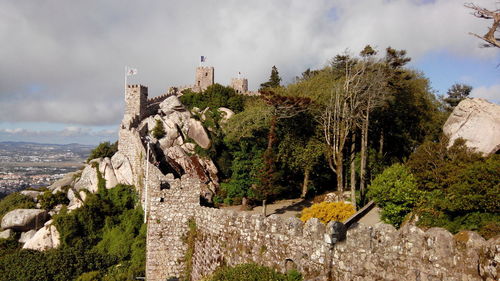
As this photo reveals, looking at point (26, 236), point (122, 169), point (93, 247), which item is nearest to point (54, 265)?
point (93, 247)

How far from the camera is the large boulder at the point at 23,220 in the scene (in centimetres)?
2528

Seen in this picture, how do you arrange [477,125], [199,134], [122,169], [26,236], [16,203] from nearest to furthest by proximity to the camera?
[477,125] → [26,236] → [122,169] → [16,203] → [199,134]

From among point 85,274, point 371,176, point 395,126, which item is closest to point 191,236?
point 85,274

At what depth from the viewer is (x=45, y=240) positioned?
76.5 feet

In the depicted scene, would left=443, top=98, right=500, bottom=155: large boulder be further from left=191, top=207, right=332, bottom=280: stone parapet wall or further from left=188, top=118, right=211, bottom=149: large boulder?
left=188, top=118, right=211, bottom=149: large boulder

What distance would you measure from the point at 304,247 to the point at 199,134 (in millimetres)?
23042

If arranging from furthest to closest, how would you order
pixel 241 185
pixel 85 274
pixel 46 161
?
pixel 46 161 < pixel 241 185 < pixel 85 274

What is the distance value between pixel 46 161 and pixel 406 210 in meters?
132

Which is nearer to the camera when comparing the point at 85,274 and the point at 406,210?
the point at 406,210

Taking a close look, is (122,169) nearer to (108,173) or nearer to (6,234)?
(108,173)

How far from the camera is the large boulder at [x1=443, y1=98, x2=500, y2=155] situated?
1869cm

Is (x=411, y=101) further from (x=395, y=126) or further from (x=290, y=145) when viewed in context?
(x=290, y=145)

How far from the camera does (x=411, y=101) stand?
30.8m

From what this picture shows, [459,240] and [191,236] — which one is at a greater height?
[459,240]
